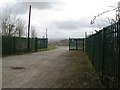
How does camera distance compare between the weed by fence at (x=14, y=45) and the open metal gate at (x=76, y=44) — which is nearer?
the weed by fence at (x=14, y=45)

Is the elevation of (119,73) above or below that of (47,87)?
above

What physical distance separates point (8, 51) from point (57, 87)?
20.7 metres

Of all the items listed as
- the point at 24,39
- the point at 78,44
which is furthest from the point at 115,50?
the point at 78,44

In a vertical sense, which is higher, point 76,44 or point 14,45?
point 14,45

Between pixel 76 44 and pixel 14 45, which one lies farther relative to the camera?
pixel 76 44

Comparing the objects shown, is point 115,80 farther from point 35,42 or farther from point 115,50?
point 35,42

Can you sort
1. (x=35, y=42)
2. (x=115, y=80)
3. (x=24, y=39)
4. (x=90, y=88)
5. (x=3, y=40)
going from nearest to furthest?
(x=115, y=80) → (x=90, y=88) → (x=3, y=40) → (x=24, y=39) → (x=35, y=42)

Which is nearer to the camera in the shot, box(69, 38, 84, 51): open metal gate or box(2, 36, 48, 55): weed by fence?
box(2, 36, 48, 55): weed by fence

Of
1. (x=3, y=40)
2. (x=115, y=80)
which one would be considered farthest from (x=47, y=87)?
(x=3, y=40)

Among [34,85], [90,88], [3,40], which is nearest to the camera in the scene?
[90,88]

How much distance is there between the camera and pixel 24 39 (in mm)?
35844

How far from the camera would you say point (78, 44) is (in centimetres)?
4700

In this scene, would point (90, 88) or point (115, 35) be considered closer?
point (115, 35)

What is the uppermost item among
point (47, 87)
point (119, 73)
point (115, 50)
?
point (115, 50)
